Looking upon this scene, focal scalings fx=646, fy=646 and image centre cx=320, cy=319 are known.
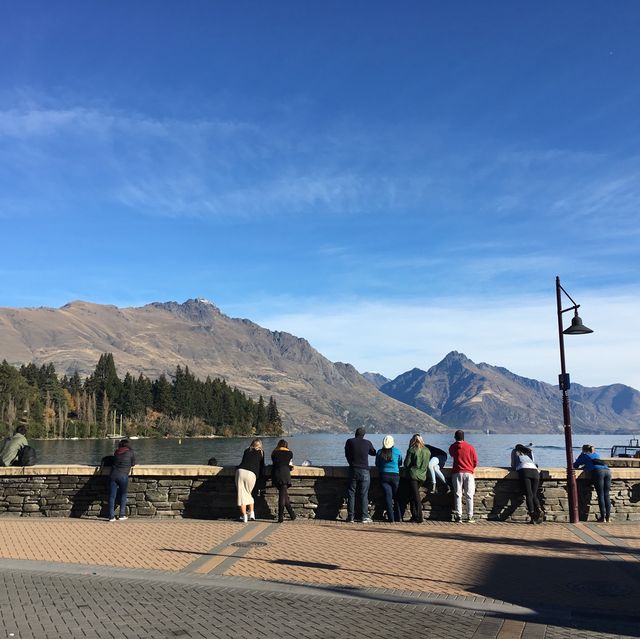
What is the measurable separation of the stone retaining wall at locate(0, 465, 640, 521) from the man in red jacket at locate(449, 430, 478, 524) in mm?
464

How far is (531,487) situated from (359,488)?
393 centimetres

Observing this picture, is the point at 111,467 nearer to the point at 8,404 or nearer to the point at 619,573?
the point at 619,573

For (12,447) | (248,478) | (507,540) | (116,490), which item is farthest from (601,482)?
(12,447)

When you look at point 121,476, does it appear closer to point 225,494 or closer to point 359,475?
point 225,494

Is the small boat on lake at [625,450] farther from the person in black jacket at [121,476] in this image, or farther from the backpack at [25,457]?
the backpack at [25,457]

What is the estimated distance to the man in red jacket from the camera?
14.6 metres

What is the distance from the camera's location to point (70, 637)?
21.9ft

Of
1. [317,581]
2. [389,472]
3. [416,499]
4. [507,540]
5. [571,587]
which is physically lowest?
[507,540]

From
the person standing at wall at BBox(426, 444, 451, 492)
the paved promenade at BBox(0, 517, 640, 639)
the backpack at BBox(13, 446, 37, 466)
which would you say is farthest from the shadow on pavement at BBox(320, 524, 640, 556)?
the backpack at BBox(13, 446, 37, 466)

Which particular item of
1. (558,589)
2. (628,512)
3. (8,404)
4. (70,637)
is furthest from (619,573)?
(8,404)

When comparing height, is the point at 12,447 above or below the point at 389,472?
above

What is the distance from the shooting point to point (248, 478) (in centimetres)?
1451

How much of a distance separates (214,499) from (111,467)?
2535mm

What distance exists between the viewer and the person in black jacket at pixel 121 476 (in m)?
14.7
